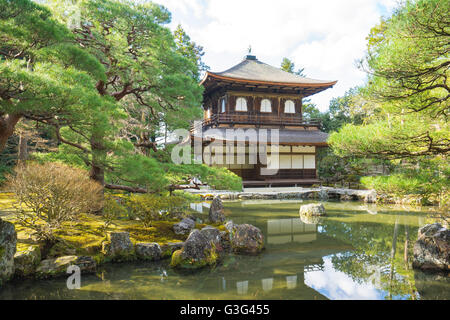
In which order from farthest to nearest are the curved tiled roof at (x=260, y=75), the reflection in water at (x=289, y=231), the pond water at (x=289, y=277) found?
the curved tiled roof at (x=260, y=75), the reflection in water at (x=289, y=231), the pond water at (x=289, y=277)

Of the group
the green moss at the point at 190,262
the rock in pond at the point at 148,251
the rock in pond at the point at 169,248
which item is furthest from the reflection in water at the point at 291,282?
the rock in pond at the point at 148,251

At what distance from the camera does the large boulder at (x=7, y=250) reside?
166 inches

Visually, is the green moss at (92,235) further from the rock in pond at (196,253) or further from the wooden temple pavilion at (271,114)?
the wooden temple pavilion at (271,114)

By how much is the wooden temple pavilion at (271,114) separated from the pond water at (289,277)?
391 inches

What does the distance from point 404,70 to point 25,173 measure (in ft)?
20.7

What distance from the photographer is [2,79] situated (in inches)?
132

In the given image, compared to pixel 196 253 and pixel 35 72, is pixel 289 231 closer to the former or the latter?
pixel 196 253

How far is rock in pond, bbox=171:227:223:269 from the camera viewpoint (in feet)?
17.5

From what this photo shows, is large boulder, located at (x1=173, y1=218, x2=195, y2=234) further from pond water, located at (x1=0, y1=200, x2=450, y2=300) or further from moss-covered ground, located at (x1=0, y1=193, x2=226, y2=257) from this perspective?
pond water, located at (x1=0, y1=200, x2=450, y2=300)

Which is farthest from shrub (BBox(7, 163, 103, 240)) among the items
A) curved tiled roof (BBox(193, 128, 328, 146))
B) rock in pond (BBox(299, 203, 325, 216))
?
curved tiled roof (BBox(193, 128, 328, 146))

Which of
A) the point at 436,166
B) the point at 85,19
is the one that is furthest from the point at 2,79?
the point at 436,166

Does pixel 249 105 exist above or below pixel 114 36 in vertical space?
above

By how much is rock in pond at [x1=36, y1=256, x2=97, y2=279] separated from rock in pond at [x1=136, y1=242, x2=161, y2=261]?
2.92ft

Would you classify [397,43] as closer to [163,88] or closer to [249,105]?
[163,88]
